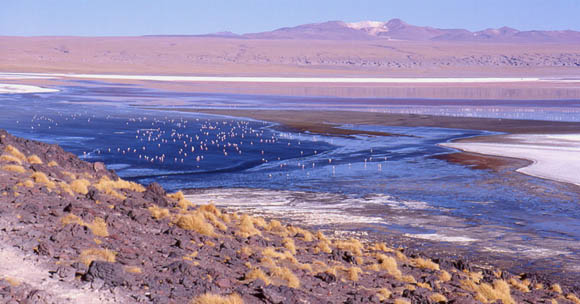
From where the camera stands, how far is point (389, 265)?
44.5ft

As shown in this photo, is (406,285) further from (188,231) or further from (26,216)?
(26,216)

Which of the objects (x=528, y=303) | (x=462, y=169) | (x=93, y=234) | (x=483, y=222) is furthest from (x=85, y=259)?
(x=462, y=169)

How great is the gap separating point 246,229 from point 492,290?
5.07 m

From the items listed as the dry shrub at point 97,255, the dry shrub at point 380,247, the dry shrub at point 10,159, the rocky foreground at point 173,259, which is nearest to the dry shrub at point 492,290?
the rocky foreground at point 173,259

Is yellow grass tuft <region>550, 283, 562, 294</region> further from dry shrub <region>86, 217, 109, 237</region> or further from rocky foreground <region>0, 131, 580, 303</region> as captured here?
dry shrub <region>86, 217, 109, 237</region>

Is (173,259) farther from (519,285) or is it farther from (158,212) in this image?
(519,285)

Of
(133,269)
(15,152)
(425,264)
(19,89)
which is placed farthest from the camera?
(19,89)

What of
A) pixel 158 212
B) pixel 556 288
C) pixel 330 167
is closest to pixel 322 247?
pixel 158 212

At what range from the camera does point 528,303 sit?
12.6 m

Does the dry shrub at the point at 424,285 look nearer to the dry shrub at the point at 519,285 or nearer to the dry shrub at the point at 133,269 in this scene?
the dry shrub at the point at 519,285

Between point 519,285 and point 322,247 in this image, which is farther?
point 322,247

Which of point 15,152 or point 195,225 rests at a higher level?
point 15,152

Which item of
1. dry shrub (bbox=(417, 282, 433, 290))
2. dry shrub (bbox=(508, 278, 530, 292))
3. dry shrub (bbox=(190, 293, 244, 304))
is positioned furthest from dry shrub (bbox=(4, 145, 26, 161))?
dry shrub (bbox=(508, 278, 530, 292))

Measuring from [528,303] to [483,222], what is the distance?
623cm
